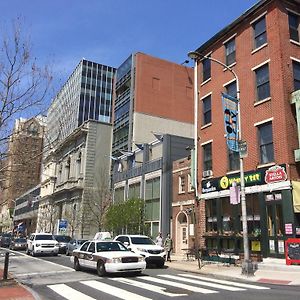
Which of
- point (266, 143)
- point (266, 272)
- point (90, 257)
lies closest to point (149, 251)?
point (90, 257)

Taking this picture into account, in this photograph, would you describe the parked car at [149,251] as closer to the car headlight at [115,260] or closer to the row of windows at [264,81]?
the car headlight at [115,260]

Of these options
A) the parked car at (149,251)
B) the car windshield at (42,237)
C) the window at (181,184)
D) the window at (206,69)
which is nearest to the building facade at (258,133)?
the window at (206,69)

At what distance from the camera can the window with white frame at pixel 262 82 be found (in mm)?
23531

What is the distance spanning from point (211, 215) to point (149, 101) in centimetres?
2624

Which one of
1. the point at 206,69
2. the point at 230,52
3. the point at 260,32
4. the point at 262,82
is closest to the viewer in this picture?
the point at 262,82

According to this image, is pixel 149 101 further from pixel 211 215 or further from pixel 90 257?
pixel 90 257

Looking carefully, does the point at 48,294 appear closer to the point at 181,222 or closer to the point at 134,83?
the point at 181,222

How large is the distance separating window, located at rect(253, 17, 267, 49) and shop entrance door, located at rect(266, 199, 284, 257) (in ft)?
31.3

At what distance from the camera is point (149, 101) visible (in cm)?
5078

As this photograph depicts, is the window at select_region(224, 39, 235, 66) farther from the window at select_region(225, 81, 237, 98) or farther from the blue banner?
the blue banner

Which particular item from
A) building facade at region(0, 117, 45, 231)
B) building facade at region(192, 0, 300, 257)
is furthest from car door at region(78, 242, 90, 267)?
building facade at region(192, 0, 300, 257)

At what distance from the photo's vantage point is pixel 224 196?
25.5 m

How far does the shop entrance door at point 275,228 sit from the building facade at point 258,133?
2.0 inches

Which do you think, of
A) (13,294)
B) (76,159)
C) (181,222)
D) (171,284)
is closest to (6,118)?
(13,294)
